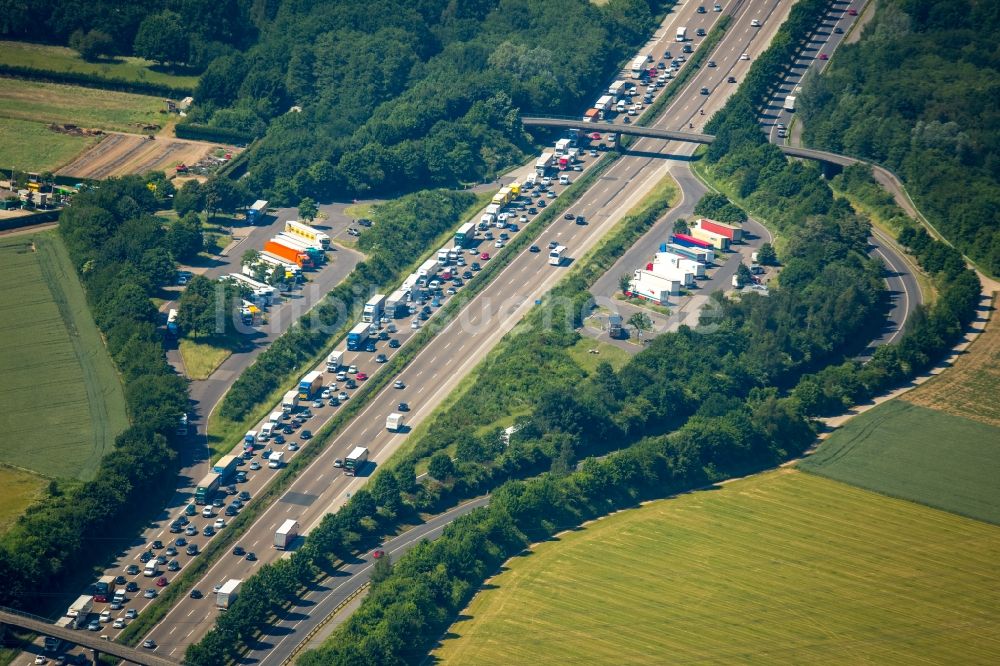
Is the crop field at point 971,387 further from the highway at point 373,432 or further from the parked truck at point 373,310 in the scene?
the parked truck at point 373,310

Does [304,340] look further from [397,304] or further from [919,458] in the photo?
[919,458]

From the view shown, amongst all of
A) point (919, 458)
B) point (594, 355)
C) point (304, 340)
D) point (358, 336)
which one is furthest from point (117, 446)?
point (919, 458)

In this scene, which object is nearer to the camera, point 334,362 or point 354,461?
point 354,461

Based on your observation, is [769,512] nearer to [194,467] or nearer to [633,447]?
[633,447]

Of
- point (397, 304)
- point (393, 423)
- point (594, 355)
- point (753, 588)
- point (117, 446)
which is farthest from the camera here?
point (397, 304)

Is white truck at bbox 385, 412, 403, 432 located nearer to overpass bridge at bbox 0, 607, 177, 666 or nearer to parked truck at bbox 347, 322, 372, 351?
parked truck at bbox 347, 322, 372, 351

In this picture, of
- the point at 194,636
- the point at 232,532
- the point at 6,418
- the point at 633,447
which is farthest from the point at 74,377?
the point at 633,447

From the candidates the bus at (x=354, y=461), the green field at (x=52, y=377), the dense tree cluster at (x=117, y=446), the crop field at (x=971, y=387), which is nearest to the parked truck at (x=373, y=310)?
the dense tree cluster at (x=117, y=446)
